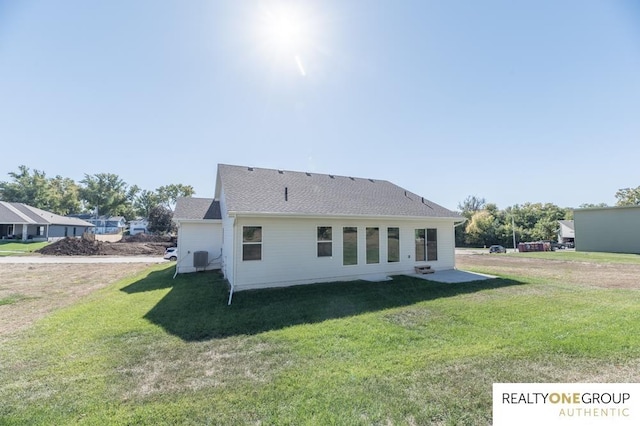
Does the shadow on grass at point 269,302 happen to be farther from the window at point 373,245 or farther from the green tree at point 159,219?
the green tree at point 159,219

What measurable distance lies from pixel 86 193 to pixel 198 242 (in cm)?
5694

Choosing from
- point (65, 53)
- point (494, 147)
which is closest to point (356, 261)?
point (65, 53)

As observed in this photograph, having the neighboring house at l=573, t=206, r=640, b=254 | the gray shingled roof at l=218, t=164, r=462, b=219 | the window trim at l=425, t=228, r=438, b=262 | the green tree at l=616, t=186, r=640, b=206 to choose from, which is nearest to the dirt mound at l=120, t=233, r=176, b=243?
the gray shingled roof at l=218, t=164, r=462, b=219

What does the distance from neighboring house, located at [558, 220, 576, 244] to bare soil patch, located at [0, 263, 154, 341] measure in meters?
59.2

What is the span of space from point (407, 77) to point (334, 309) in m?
9.54

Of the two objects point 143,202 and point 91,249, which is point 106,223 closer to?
point 143,202

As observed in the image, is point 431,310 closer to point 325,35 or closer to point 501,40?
point 325,35

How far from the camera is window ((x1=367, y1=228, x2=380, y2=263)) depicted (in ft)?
36.5

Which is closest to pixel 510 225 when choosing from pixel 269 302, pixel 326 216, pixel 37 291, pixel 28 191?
pixel 326 216

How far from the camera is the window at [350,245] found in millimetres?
10656

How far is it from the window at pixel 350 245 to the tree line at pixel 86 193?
37.5 meters

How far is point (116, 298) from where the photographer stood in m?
8.24

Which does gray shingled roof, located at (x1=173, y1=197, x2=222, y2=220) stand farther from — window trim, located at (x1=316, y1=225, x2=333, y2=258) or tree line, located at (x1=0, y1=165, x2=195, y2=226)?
tree line, located at (x1=0, y1=165, x2=195, y2=226)

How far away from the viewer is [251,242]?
9.12 meters
